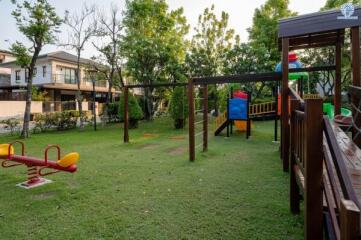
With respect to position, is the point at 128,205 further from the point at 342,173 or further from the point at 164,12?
the point at 164,12

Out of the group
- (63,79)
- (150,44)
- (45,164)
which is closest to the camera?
(45,164)

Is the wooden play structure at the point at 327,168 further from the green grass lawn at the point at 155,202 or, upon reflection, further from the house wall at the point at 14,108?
the house wall at the point at 14,108

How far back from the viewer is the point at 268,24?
67.7 ft

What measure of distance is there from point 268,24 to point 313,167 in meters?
21.3

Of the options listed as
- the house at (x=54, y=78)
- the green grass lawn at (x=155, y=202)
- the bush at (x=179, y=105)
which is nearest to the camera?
the green grass lawn at (x=155, y=202)

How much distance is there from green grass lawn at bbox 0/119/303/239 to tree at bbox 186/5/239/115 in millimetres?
13074

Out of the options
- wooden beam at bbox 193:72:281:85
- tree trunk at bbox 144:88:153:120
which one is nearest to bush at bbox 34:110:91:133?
tree trunk at bbox 144:88:153:120

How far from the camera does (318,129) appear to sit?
184 centimetres

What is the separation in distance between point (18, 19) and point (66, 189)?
973 cm

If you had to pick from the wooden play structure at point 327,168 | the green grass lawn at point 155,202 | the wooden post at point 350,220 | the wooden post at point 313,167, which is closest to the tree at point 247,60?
the green grass lawn at point 155,202

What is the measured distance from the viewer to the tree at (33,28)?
10.8 m

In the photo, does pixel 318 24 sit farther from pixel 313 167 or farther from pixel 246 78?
pixel 313 167

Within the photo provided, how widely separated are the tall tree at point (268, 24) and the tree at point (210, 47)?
6.90 feet

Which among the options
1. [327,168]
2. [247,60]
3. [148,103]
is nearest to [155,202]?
[327,168]
